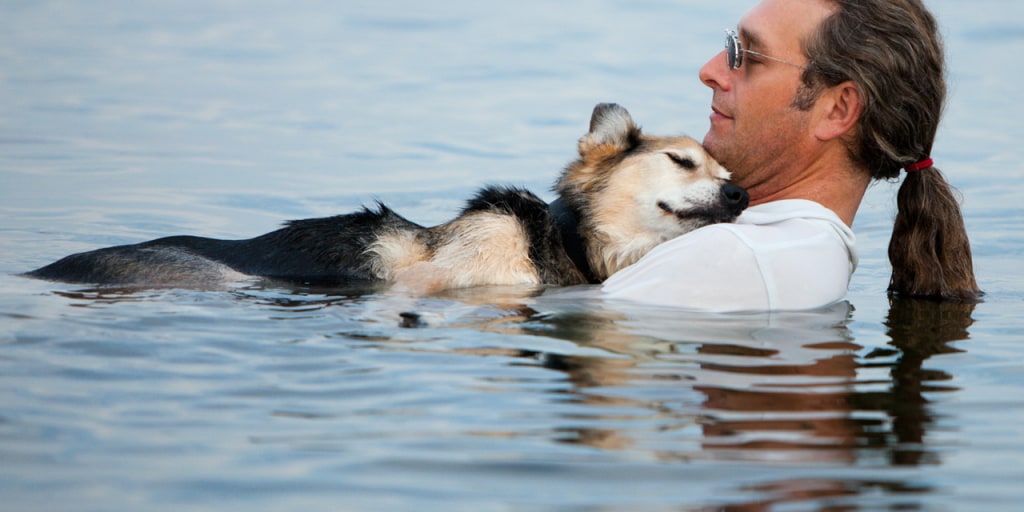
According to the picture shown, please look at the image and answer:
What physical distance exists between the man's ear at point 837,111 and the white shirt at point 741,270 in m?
0.61

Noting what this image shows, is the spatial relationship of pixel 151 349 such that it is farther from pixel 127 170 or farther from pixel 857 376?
pixel 127 170

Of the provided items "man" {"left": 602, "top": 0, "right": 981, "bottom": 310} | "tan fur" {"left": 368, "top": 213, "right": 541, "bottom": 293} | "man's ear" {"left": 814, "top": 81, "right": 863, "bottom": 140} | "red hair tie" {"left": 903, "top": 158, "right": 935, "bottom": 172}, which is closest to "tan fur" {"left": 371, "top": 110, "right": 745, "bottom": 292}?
"tan fur" {"left": 368, "top": 213, "right": 541, "bottom": 293}

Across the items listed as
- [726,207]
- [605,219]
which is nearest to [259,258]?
[605,219]

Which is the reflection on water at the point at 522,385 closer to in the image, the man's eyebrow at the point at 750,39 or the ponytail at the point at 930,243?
the ponytail at the point at 930,243

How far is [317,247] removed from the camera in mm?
6031

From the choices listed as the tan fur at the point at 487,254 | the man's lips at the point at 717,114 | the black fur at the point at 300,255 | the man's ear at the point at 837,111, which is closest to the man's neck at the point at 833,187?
the man's ear at the point at 837,111

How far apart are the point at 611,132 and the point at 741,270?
50.2 inches

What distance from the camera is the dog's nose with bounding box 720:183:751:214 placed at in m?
5.66

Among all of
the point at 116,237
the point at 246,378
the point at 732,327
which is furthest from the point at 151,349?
the point at 116,237

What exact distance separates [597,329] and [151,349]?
1754 mm

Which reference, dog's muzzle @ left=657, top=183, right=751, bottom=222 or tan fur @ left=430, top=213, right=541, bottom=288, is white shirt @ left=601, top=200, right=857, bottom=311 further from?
tan fur @ left=430, top=213, right=541, bottom=288

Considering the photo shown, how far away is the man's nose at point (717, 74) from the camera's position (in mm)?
5965

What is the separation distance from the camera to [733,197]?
567cm

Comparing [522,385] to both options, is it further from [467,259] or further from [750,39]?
[750,39]
